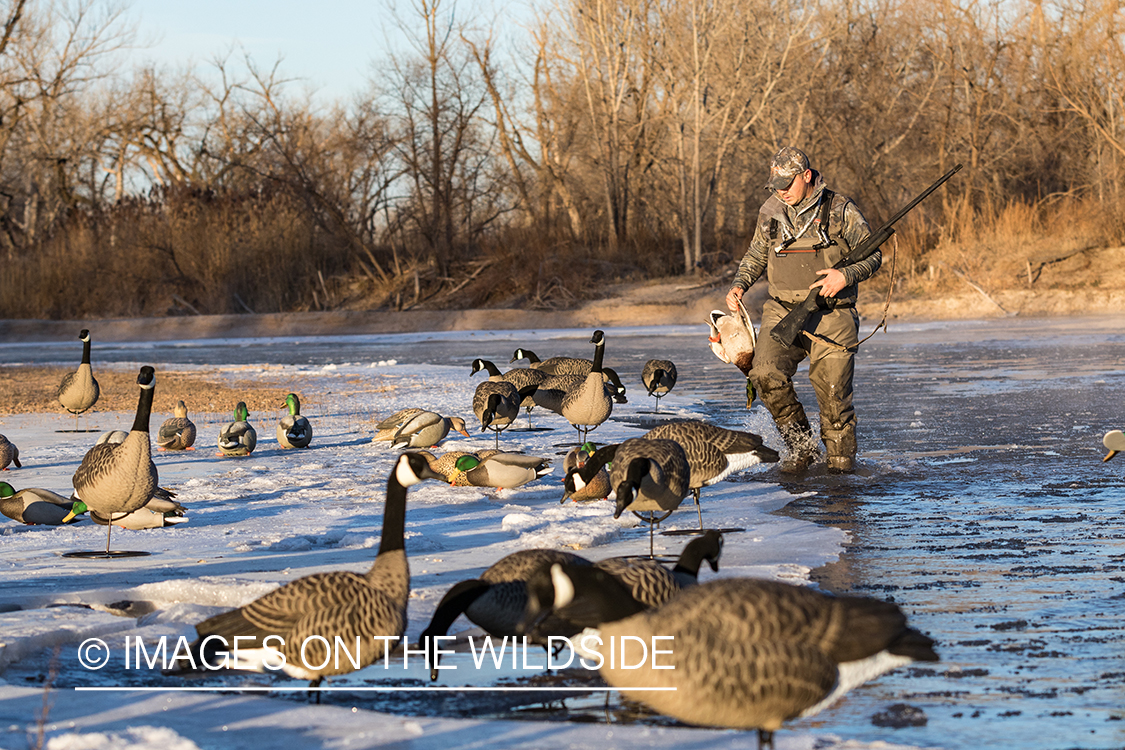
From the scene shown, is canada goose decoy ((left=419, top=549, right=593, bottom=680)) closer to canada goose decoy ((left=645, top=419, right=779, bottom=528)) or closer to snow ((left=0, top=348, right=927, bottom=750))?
snow ((left=0, top=348, right=927, bottom=750))

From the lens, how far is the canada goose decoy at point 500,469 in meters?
7.42

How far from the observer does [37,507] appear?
253 inches

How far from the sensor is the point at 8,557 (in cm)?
570

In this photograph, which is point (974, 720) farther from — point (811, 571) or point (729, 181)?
point (729, 181)

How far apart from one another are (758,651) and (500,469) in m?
4.41

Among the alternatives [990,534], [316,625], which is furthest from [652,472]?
[316,625]

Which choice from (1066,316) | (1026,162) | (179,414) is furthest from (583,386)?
(1026,162)

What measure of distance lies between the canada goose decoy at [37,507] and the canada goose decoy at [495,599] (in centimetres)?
337

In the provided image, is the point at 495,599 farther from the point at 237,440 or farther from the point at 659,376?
the point at 659,376

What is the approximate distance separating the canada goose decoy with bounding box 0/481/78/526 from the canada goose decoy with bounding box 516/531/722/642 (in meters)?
3.64

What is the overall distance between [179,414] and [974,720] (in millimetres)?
8127

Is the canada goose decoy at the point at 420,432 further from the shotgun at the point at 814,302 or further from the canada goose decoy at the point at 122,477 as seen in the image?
the canada goose decoy at the point at 122,477

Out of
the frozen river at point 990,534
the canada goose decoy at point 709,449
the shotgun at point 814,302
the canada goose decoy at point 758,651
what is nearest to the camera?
the canada goose decoy at point 758,651

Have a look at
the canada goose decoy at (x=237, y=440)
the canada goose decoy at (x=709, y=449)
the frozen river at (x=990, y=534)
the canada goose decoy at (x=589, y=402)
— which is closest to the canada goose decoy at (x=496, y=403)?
the canada goose decoy at (x=589, y=402)
